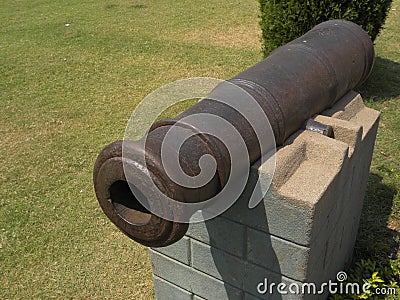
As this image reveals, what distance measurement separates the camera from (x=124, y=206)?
6.62 ft

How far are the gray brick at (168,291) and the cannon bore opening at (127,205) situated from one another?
Result: 117cm

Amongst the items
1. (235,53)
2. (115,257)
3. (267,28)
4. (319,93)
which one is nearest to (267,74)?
(319,93)

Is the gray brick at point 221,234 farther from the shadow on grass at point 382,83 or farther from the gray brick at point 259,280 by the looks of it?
the shadow on grass at point 382,83

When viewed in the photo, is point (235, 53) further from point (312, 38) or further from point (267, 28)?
point (312, 38)

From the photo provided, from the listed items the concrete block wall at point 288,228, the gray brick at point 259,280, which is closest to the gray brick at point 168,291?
the concrete block wall at point 288,228

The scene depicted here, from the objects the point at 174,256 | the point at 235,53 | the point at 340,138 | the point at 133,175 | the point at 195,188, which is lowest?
the point at 235,53

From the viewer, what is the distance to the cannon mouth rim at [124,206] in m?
1.85

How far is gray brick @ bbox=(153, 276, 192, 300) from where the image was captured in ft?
9.85

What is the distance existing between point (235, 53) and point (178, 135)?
659 centimetres

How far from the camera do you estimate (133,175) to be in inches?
70.3

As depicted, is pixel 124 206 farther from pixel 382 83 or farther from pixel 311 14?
pixel 382 83

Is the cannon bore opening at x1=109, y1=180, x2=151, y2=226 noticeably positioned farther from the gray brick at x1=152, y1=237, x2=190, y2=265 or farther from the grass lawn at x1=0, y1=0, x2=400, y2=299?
the grass lawn at x1=0, y1=0, x2=400, y2=299

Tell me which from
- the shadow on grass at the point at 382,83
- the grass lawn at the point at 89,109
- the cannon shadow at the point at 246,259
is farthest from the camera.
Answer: the shadow on grass at the point at 382,83

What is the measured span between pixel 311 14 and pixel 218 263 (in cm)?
431
